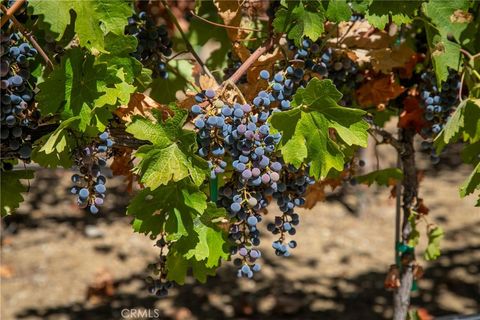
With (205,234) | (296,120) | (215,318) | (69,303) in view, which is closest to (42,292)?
(69,303)

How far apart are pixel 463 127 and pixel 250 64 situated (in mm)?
624

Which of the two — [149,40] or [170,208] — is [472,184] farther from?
[149,40]

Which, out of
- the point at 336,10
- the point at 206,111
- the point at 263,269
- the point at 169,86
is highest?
the point at 263,269

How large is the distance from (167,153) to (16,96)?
39cm

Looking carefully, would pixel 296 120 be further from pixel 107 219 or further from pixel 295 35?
pixel 107 219

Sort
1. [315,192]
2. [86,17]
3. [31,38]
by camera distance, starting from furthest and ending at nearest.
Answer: [315,192] < [31,38] < [86,17]

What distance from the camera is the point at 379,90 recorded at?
2.34 meters

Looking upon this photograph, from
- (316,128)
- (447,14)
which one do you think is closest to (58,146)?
(316,128)

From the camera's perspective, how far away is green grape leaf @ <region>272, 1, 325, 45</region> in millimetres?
1792

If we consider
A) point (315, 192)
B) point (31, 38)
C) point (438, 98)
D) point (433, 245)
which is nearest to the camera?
point (31, 38)

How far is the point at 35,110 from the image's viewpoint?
1.75m

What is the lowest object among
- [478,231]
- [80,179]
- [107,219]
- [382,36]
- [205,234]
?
[205,234]

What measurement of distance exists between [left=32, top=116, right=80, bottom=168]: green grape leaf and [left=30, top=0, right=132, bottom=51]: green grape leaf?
7.4 inches

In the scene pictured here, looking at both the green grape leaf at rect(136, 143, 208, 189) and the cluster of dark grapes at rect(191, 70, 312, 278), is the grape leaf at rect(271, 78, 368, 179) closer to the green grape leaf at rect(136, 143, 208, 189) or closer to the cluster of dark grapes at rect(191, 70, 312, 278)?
the cluster of dark grapes at rect(191, 70, 312, 278)
